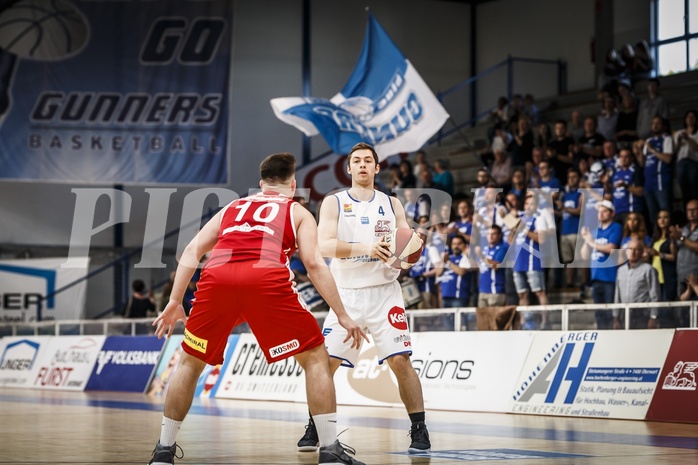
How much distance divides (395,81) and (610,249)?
6927 mm

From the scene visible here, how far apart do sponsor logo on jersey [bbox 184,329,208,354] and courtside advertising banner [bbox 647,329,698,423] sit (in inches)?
259

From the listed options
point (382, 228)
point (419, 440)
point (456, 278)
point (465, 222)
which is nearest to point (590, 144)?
point (465, 222)

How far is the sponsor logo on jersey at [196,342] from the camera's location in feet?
23.6

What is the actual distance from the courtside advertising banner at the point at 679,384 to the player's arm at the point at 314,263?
5.72m

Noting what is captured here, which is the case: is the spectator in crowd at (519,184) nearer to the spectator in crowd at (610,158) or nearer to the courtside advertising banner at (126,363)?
the spectator in crowd at (610,158)

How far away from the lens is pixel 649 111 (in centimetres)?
1944

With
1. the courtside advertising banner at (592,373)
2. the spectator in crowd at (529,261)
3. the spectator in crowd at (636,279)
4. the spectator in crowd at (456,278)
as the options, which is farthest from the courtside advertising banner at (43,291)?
the courtside advertising banner at (592,373)

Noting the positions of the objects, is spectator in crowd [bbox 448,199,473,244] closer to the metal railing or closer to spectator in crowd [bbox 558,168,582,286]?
spectator in crowd [bbox 558,168,582,286]

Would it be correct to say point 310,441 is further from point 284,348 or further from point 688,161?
point 688,161

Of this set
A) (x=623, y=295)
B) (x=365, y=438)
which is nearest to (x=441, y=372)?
(x=623, y=295)

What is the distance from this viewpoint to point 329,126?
21141mm

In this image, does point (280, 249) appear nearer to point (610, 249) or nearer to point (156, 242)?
point (610, 249)

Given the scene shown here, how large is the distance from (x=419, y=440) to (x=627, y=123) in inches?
488

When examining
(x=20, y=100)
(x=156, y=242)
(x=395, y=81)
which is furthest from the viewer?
(x=156, y=242)
